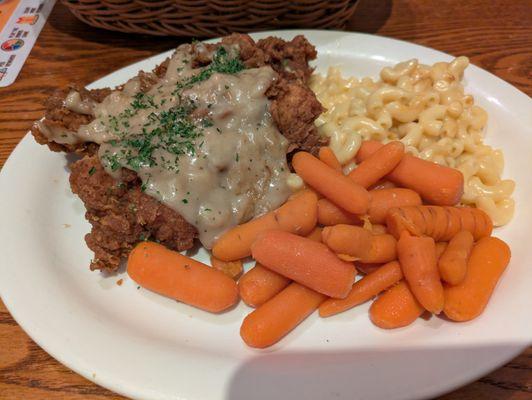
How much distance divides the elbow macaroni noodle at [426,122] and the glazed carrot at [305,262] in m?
0.77

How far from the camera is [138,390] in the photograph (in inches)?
71.6

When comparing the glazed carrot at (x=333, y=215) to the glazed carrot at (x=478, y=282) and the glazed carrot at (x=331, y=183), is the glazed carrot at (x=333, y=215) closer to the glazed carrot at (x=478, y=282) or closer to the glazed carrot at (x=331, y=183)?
the glazed carrot at (x=331, y=183)

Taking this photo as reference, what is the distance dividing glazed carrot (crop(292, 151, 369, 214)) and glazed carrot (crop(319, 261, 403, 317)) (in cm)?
35

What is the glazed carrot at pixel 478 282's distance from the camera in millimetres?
1997

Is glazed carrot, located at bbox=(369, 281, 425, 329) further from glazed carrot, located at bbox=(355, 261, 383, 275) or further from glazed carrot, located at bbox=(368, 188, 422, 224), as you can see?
glazed carrot, located at bbox=(368, 188, 422, 224)

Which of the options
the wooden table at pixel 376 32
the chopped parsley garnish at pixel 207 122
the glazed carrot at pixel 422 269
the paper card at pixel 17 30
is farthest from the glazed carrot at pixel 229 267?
the paper card at pixel 17 30

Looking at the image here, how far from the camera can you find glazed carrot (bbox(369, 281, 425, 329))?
206 cm

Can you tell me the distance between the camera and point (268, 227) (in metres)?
2.36

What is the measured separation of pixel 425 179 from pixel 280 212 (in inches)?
32.6

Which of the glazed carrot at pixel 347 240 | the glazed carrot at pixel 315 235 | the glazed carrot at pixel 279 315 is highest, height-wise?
the glazed carrot at pixel 347 240

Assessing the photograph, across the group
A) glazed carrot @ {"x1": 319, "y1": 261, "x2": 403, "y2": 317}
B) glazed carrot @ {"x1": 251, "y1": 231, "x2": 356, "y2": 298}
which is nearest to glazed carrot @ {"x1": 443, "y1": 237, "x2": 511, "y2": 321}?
glazed carrot @ {"x1": 319, "y1": 261, "x2": 403, "y2": 317}

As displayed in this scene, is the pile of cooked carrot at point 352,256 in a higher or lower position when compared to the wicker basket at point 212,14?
lower

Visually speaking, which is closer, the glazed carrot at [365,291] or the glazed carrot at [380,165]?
the glazed carrot at [365,291]

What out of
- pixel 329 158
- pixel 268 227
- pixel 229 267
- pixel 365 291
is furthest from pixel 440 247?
pixel 229 267
